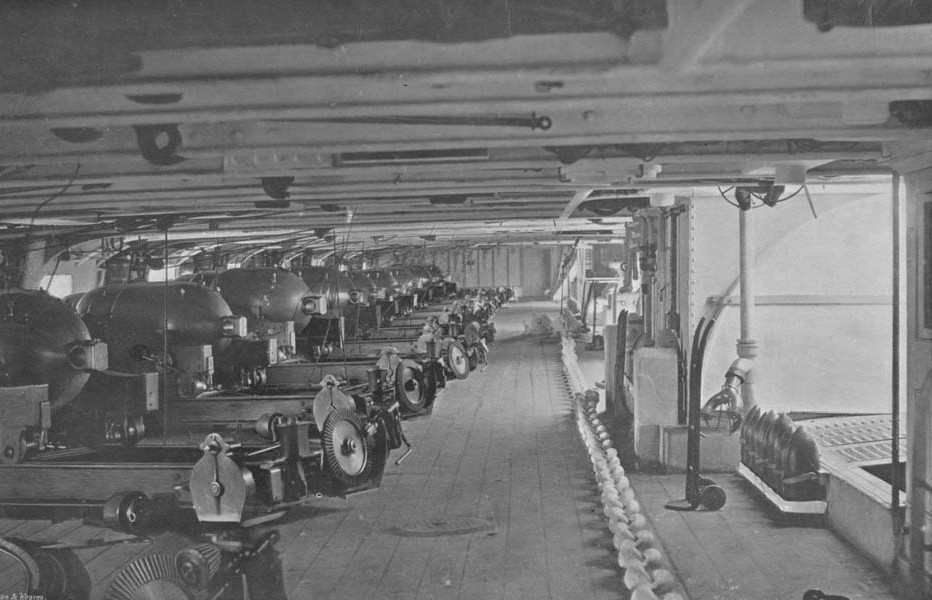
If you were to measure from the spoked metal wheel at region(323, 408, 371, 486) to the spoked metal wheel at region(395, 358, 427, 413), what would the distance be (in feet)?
6.83

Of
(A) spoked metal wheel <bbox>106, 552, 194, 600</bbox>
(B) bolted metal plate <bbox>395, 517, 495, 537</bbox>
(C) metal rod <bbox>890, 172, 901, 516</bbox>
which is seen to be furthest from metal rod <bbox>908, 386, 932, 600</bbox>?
(A) spoked metal wheel <bbox>106, 552, 194, 600</bbox>

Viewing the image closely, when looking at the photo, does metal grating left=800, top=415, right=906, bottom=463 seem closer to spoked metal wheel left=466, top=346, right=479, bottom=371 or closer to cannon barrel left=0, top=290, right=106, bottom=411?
spoked metal wheel left=466, top=346, right=479, bottom=371

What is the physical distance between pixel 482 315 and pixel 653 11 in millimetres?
10585

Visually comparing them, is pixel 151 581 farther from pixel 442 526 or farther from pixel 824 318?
pixel 824 318

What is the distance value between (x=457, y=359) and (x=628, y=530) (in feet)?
9.24

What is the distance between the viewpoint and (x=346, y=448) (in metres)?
3.69

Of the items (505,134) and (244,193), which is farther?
(244,193)

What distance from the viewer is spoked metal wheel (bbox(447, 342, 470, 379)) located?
7238 mm

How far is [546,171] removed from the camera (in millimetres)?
4309

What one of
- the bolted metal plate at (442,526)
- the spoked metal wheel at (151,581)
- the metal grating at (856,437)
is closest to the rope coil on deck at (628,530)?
the bolted metal plate at (442,526)

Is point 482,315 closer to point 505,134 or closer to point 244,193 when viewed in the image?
point 244,193

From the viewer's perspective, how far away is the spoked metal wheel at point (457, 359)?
7.24 metres

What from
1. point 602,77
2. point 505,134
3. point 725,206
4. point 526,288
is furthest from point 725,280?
point 526,288

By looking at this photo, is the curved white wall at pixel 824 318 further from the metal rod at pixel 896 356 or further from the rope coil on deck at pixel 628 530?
the metal rod at pixel 896 356
